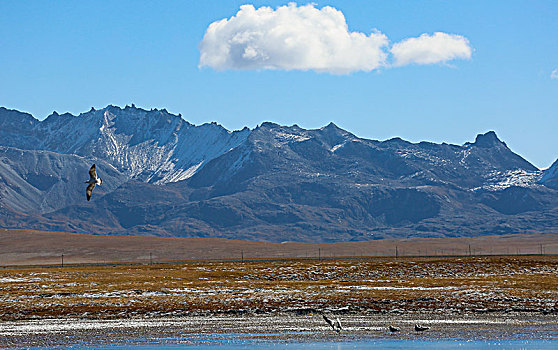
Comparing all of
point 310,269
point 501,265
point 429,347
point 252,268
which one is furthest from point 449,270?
point 429,347

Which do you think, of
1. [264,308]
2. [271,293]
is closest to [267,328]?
[264,308]

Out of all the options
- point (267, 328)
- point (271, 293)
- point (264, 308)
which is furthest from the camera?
point (271, 293)

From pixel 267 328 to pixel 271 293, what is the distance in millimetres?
19003

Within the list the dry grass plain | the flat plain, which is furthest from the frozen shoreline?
the dry grass plain

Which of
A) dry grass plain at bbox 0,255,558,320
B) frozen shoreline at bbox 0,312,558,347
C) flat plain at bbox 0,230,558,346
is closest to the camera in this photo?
frozen shoreline at bbox 0,312,558,347

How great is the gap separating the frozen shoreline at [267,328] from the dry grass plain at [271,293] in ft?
8.31

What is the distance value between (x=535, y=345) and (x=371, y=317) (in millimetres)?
15604

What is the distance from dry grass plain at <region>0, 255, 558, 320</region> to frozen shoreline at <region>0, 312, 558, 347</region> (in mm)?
2533

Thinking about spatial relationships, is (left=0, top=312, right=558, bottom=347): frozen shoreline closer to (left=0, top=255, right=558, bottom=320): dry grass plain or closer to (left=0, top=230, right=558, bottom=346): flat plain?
(left=0, top=230, right=558, bottom=346): flat plain

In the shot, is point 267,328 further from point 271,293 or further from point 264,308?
point 271,293

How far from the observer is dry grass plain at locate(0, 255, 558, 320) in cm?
6512

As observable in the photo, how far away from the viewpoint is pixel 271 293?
248ft

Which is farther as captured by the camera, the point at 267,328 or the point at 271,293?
the point at 271,293

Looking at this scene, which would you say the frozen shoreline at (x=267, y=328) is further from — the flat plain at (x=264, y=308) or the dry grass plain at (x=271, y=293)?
the dry grass plain at (x=271, y=293)
